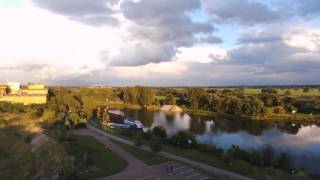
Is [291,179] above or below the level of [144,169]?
above

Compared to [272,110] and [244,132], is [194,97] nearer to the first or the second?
[272,110]

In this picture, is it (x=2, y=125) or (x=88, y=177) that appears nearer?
(x=88, y=177)

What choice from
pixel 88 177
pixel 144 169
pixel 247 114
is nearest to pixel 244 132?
pixel 247 114

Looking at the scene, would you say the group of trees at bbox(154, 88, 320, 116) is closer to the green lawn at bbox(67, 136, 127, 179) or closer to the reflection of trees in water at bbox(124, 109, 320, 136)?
the reflection of trees in water at bbox(124, 109, 320, 136)

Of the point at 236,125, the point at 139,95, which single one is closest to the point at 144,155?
the point at 236,125

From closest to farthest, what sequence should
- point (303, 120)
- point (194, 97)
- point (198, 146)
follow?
point (198, 146), point (303, 120), point (194, 97)

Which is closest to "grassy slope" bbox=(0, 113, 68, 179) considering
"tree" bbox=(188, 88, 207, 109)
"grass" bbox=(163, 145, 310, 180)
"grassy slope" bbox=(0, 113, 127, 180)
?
"grassy slope" bbox=(0, 113, 127, 180)
